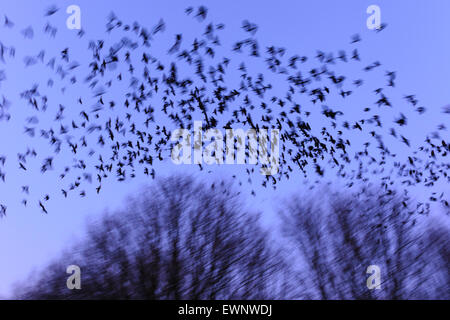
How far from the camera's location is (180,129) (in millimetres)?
8664

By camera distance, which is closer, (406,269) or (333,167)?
(333,167)

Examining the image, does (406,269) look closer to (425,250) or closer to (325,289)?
(425,250)

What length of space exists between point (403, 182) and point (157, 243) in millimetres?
5320

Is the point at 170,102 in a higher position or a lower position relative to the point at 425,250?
higher

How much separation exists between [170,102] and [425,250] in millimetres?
7028

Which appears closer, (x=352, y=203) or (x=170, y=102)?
(x=170, y=102)

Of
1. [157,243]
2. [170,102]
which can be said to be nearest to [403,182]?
[170,102]

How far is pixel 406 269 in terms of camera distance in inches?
447
